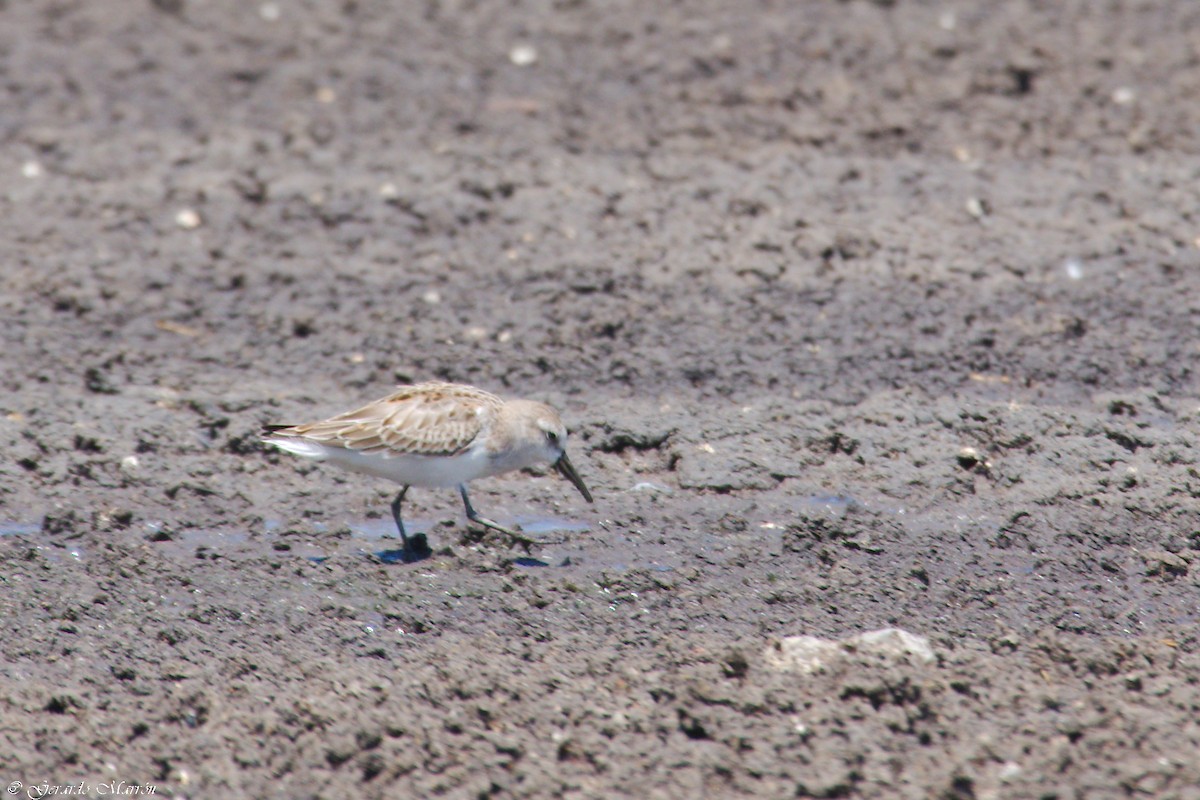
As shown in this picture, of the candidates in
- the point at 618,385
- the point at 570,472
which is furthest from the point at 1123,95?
the point at 570,472

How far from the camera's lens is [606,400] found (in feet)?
32.5

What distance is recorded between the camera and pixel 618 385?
10.1 metres

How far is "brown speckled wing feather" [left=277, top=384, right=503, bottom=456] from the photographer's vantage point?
8086 millimetres

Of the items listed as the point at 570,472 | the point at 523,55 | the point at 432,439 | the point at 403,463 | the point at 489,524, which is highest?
the point at 523,55

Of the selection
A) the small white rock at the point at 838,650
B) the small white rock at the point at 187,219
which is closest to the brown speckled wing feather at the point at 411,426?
the small white rock at the point at 838,650

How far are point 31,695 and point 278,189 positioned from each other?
6385 millimetres

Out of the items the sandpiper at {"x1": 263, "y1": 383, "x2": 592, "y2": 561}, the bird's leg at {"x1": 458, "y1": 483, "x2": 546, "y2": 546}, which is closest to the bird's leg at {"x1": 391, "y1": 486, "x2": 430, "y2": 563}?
the sandpiper at {"x1": 263, "y1": 383, "x2": 592, "y2": 561}

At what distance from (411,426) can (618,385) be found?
7.39ft

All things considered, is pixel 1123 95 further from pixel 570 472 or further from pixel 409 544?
pixel 409 544

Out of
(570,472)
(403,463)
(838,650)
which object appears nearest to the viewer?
(838,650)

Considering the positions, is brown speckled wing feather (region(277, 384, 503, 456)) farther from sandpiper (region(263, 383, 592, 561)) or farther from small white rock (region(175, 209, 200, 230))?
small white rock (region(175, 209, 200, 230))

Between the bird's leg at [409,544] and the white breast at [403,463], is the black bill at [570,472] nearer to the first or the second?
the white breast at [403,463]

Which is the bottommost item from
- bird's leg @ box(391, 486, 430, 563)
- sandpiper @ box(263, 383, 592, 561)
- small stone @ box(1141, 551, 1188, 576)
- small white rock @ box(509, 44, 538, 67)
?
bird's leg @ box(391, 486, 430, 563)

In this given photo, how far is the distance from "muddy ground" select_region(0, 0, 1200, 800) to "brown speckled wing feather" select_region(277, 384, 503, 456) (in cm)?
58
